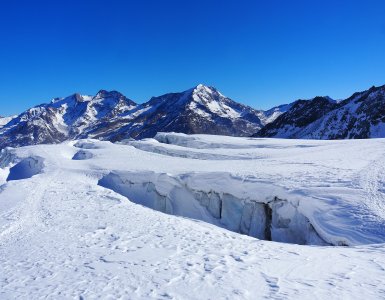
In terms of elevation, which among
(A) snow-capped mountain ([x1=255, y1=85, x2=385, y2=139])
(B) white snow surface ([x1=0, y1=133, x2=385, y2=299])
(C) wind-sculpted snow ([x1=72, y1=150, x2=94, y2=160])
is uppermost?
(A) snow-capped mountain ([x1=255, y1=85, x2=385, y2=139])

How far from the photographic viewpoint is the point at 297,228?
59.2 feet

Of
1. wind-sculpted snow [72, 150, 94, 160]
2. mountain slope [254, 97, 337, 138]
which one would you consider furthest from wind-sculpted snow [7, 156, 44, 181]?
mountain slope [254, 97, 337, 138]

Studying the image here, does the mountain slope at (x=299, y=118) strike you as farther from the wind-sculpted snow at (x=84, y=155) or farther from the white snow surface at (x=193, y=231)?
the white snow surface at (x=193, y=231)

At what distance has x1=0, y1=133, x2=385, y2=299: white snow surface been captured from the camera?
9.73m

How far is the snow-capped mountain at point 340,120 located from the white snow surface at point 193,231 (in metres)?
62.2

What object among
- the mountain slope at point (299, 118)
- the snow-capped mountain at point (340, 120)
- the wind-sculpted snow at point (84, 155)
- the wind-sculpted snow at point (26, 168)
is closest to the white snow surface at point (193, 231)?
the wind-sculpted snow at point (26, 168)

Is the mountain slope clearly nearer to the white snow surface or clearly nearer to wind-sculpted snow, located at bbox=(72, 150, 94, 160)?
wind-sculpted snow, located at bbox=(72, 150, 94, 160)

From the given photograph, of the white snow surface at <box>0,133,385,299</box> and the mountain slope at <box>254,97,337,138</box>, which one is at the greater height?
the mountain slope at <box>254,97,337,138</box>

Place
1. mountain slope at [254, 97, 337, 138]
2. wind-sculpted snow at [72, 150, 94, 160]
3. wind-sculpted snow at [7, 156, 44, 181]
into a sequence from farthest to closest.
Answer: mountain slope at [254, 97, 337, 138] < wind-sculpted snow at [72, 150, 94, 160] < wind-sculpted snow at [7, 156, 44, 181]

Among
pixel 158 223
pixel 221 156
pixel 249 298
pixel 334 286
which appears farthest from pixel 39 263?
pixel 221 156

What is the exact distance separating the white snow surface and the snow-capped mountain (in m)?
62.2

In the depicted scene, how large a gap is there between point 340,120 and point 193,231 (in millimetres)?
96475

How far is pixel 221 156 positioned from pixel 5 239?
909 inches

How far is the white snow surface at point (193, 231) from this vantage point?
31.9 ft
